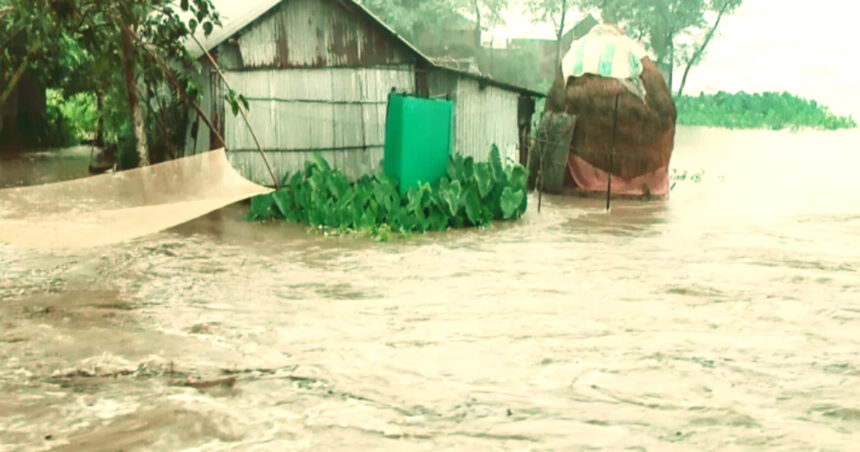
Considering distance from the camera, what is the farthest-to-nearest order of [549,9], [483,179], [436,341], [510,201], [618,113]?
[549,9] → [618,113] → [510,201] → [483,179] → [436,341]

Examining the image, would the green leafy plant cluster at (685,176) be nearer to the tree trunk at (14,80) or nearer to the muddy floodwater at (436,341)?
the muddy floodwater at (436,341)

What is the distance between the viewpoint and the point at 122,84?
45.3 feet

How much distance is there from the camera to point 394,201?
11086mm

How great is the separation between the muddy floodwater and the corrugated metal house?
1624 millimetres

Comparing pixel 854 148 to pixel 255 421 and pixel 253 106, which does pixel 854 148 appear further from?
pixel 255 421

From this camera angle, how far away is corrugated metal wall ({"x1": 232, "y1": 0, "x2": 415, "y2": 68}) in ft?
41.8

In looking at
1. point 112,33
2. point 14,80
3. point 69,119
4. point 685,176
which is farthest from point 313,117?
point 69,119

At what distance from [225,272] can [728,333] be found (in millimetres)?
4507

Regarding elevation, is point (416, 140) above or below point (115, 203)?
above

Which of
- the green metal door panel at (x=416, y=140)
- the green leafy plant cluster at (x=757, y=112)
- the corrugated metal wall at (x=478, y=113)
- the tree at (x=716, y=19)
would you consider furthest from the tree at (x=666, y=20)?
the green metal door panel at (x=416, y=140)

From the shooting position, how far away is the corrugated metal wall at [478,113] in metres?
14.3

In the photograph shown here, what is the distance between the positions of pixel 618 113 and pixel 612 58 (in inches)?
33.1

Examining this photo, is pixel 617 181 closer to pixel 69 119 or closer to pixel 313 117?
pixel 313 117

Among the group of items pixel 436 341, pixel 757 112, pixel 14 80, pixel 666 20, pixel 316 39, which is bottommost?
pixel 436 341
